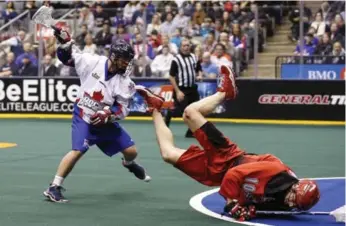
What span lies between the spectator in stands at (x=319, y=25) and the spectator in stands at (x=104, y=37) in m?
4.60

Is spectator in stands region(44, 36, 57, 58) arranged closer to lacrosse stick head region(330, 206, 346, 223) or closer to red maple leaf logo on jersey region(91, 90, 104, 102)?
red maple leaf logo on jersey region(91, 90, 104, 102)

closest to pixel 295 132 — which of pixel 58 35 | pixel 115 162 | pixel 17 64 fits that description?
pixel 115 162

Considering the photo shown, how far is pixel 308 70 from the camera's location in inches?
727

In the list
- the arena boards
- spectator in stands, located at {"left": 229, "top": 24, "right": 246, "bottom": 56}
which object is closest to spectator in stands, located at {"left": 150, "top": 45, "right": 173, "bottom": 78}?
the arena boards

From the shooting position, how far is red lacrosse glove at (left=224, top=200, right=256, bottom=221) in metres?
7.35

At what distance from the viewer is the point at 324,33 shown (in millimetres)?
18500

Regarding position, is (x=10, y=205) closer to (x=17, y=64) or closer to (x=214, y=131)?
(x=214, y=131)

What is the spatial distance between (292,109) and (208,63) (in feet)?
6.89

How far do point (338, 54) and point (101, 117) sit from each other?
10503 millimetres

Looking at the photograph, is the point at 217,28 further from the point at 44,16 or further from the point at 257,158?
the point at 257,158

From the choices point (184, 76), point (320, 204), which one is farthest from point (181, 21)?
point (320, 204)

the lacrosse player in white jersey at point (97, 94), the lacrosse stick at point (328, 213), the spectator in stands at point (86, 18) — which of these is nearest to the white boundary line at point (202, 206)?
the lacrosse stick at point (328, 213)

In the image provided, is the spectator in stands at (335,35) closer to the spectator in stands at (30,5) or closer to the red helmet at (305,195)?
the spectator in stands at (30,5)

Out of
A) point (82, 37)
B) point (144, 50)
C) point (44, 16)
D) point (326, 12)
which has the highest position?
point (44, 16)
